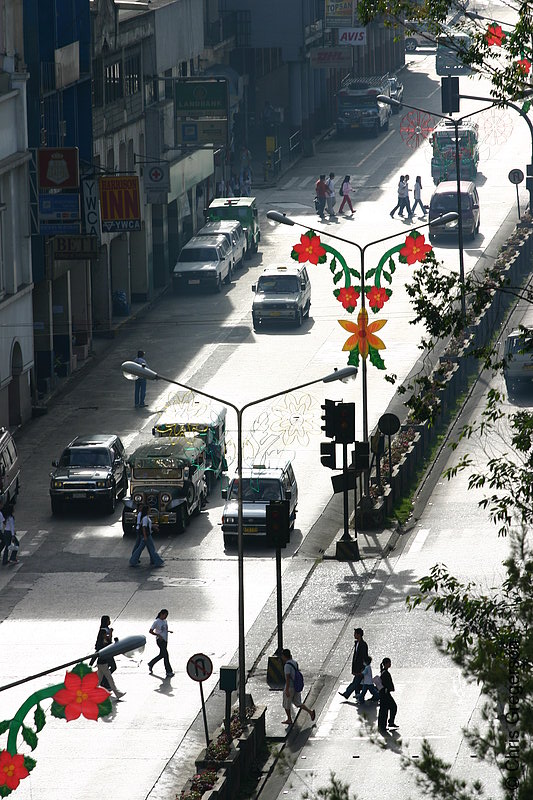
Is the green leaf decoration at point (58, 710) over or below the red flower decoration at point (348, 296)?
over

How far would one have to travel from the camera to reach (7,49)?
53.2 metres

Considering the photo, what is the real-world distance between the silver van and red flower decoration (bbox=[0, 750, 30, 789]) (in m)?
22.4

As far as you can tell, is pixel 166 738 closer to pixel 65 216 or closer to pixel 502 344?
pixel 65 216

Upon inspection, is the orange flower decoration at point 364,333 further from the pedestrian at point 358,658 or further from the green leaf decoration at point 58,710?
the green leaf decoration at point 58,710

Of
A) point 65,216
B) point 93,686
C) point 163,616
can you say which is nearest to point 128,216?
point 65,216

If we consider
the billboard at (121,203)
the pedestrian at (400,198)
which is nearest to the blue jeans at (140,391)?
the billboard at (121,203)

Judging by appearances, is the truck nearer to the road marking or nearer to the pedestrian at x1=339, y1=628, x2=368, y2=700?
the road marking

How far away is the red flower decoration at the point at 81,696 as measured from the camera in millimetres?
22703

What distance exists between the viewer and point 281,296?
212 feet

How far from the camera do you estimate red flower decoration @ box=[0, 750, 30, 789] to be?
2234cm

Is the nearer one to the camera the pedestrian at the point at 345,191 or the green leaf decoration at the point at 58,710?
the green leaf decoration at the point at 58,710

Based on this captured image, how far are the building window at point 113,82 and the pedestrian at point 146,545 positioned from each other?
2703cm

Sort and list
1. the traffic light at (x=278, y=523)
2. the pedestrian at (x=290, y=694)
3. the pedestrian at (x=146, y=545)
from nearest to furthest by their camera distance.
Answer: the pedestrian at (x=290, y=694) < the traffic light at (x=278, y=523) < the pedestrian at (x=146, y=545)

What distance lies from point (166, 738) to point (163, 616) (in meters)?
3.42
